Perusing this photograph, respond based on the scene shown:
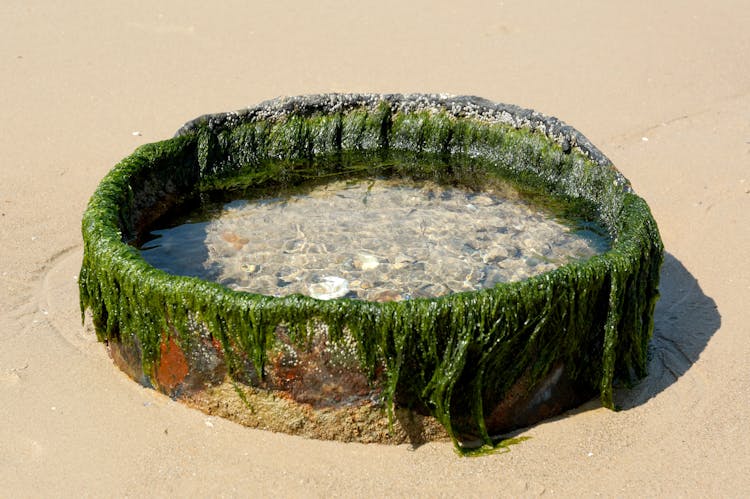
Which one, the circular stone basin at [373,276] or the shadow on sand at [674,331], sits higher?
the circular stone basin at [373,276]

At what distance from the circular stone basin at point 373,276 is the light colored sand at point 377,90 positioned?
0.23 m

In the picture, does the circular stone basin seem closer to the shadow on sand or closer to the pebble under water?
the pebble under water

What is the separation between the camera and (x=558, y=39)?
10.8 meters

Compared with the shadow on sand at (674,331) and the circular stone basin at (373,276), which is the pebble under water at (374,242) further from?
the shadow on sand at (674,331)

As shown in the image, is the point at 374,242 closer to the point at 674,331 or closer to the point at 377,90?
the point at 674,331

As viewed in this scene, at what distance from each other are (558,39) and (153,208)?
18.9ft

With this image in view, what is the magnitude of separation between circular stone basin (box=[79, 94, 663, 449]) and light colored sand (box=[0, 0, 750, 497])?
23 centimetres

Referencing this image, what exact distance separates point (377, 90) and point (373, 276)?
377 cm

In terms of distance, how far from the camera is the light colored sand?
190 inches

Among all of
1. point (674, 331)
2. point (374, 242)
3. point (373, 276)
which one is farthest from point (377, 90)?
point (674, 331)

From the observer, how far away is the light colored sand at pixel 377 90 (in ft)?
15.8

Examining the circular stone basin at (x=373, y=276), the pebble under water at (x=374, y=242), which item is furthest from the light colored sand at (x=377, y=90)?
the pebble under water at (x=374, y=242)

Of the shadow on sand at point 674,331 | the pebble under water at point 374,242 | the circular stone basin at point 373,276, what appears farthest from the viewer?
the pebble under water at point 374,242

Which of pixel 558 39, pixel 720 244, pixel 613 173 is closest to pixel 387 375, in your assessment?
pixel 613 173
